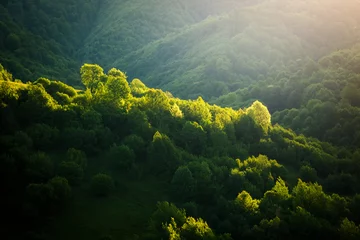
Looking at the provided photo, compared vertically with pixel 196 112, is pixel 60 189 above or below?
above

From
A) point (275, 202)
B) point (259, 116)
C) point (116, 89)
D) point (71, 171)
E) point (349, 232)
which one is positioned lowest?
point (259, 116)

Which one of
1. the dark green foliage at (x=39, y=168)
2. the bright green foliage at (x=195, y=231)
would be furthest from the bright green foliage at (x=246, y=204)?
the dark green foliage at (x=39, y=168)

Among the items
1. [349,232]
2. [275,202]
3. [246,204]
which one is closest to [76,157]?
[246,204]

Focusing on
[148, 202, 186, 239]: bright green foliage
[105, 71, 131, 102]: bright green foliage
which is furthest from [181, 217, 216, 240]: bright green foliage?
[105, 71, 131, 102]: bright green foliage

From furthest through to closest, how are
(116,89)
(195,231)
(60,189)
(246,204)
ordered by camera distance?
(116,89) < (246,204) < (60,189) < (195,231)

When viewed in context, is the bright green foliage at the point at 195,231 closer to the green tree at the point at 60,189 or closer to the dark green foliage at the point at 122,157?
the green tree at the point at 60,189

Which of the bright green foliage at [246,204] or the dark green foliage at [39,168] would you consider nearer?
the dark green foliage at [39,168]

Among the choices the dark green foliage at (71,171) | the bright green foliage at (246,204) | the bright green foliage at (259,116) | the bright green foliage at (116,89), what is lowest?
the bright green foliage at (259,116)

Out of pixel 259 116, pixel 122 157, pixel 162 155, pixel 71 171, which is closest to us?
pixel 71 171

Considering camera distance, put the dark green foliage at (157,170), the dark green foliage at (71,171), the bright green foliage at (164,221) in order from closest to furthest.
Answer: the bright green foliage at (164,221) < the dark green foliage at (157,170) < the dark green foliage at (71,171)

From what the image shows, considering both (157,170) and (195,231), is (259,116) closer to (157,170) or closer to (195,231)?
(157,170)
